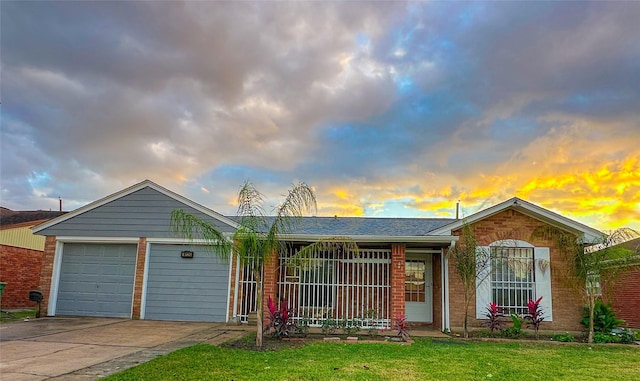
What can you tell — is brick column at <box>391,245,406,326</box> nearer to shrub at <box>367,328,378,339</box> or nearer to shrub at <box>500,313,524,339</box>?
shrub at <box>367,328,378,339</box>

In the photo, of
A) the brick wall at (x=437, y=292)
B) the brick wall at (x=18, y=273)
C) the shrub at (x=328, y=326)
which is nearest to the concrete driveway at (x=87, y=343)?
the shrub at (x=328, y=326)

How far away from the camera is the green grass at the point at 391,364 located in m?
5.99

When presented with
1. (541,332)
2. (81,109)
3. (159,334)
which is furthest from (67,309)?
(541,332)

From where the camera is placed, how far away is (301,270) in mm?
12000

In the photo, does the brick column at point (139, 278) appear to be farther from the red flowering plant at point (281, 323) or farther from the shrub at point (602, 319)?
the shrub at point (602, 319)

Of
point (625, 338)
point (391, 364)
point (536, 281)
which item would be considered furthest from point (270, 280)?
point (625, 338)

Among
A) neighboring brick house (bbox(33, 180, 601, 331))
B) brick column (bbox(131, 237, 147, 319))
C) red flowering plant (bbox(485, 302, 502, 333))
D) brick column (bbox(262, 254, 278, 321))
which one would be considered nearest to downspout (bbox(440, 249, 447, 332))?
neighboring brick house (bbox(33, 180, 601, 331))

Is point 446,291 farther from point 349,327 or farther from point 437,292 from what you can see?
point 349,327

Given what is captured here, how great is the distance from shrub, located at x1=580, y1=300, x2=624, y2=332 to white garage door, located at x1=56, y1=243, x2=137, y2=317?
43.1 feet

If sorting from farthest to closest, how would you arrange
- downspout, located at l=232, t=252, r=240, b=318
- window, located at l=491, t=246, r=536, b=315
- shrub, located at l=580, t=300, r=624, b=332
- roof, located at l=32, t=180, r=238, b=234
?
roof, located at l=32, t=180, r=238, b=234
downspout, located at l=232, t=252, r=240, b=318
window, located at l=491, t=246, r=536, b=315
shrub, located at l=580, t=300, r=624, b=332

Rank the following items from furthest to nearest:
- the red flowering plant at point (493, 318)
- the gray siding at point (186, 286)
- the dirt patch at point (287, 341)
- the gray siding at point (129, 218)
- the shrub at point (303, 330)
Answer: the gray siding at point (129, 218)
the gray siding at point (186, 286)
the red flowering plant at point (493, 318)
the shrub at point (303, 330)
the dirt patch at point (287, 341)

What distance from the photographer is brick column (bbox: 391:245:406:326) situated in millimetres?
10633

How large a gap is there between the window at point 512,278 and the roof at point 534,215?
96 centimetres

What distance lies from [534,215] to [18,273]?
1860cm
